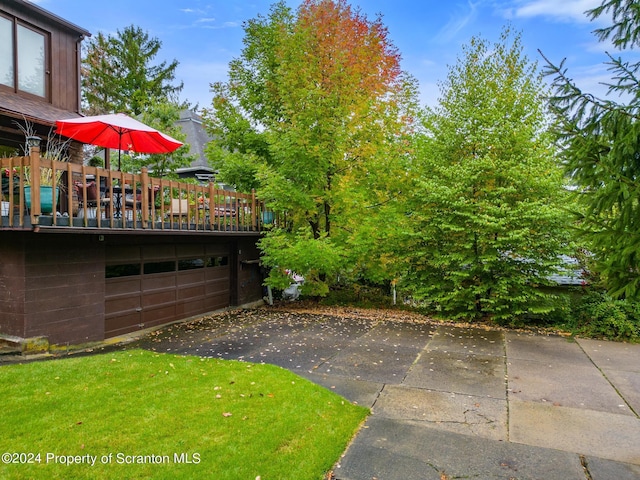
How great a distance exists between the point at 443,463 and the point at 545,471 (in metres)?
0.80

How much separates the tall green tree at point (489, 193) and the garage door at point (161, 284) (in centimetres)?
496

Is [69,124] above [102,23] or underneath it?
underneath

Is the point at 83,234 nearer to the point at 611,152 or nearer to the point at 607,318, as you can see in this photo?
the point at 611,152

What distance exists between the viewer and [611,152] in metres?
3.27


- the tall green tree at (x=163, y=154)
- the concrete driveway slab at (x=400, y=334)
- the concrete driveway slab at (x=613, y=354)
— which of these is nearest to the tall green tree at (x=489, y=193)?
the concrete driveway slab at (x=400, y=334)

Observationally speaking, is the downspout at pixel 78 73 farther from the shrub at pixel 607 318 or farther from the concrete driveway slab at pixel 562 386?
the shrub at pixel 607 318

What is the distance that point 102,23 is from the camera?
74.0 feet

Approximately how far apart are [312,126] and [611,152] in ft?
24.9

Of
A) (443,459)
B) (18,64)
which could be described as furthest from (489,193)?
(18,64)

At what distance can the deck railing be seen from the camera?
18.2 ft

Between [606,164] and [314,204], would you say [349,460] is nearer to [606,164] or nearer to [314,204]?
[606,164]

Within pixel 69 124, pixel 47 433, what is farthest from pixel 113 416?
pixel 69 124

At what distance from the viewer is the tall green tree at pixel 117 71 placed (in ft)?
74.3

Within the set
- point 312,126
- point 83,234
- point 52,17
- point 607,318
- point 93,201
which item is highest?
point 52,17
